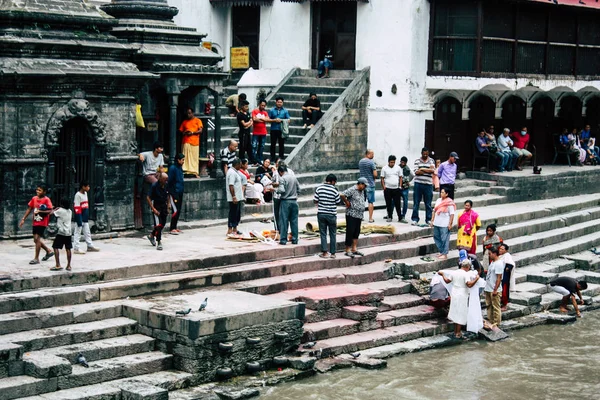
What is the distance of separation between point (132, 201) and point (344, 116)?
8445mm

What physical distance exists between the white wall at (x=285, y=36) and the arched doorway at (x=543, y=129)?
737cm

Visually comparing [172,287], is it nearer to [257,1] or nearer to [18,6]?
[18,6]

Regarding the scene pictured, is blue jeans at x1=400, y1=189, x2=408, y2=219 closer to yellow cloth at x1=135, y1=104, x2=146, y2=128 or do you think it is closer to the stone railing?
A: the stone railing

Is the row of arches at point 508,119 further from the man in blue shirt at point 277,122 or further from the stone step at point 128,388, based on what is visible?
the stone step at point 128,388

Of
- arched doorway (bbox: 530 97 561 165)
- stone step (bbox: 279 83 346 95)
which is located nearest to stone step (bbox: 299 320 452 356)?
stone step (bbox: 279 83 346 95)

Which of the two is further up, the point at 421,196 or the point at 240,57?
the point at 240,57

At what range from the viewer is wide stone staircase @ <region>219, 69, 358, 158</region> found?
83.3 ft

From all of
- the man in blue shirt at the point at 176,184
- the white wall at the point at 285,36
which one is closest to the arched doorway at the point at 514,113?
the white wall at the point at 285,36

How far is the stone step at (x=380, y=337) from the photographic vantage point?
1543 cm

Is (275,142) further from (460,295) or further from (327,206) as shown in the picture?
(460,295)

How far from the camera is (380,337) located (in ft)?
53.0

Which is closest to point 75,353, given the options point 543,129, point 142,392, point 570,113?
point 142,392

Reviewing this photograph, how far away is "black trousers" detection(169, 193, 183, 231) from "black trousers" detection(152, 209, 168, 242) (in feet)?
2.98

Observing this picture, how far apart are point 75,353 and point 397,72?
14.8 m
